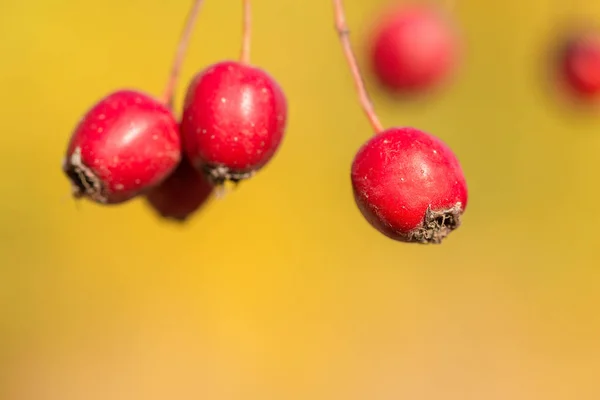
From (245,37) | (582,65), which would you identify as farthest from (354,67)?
(582,65)

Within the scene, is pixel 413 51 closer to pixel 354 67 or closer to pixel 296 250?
pixel 354 67

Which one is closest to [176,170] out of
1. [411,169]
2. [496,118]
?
[411,169]

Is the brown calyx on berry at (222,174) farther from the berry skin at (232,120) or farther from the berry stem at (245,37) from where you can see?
the berry stem at (245,37)

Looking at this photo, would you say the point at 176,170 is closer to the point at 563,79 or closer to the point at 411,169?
the point at 411,169

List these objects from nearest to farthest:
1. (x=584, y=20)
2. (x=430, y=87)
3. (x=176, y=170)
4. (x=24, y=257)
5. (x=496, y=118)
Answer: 1. (x=176, y=170)
2. (x=430, y=87)
3. (x=584, y=20)
4. (x=24, y=257)
5. (x=496, y=118)

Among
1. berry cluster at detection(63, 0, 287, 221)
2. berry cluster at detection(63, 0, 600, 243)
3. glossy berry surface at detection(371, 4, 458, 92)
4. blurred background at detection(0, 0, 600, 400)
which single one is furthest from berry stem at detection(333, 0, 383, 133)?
blurred background at detection(0, 0, 600, 400)

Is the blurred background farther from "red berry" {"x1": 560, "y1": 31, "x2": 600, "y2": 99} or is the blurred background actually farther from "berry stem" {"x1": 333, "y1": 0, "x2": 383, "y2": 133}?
"berry stem" {"x1": 333, "y1": 0, "x2": 383, "y2": 133}

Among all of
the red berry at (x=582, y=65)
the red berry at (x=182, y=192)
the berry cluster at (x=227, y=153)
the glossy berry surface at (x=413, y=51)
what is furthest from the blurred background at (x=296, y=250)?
the berry cluster at (x=227, y=153)
